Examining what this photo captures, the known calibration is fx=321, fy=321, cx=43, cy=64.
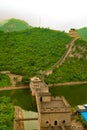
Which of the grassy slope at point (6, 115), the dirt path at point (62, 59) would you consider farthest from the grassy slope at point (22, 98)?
the dirt path at point (62, 59)

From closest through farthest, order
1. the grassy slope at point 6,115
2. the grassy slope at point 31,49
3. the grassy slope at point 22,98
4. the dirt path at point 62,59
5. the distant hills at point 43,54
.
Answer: the grassy slope at point 6,115 < the grassy slope at point 22,98 < the distant hills at point 43,54 < the dirt path at point 62,59 < the grassy slope at point 31,49

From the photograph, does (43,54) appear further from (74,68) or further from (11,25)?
(11,25)

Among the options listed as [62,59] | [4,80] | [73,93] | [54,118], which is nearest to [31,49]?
[62,59]

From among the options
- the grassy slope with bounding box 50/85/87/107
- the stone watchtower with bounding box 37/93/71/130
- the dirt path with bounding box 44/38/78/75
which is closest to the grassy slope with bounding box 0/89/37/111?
the grassy slope with bounding box 50/85/87/107

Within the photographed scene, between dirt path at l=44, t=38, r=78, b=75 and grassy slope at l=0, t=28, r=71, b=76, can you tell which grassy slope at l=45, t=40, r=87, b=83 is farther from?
grassy slope at l=0, t=28, r=71, b=76

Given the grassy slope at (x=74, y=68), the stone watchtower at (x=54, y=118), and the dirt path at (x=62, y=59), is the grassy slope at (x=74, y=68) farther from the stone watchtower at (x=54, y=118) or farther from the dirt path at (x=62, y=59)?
the stone watchtower at (x=54, y=118)
